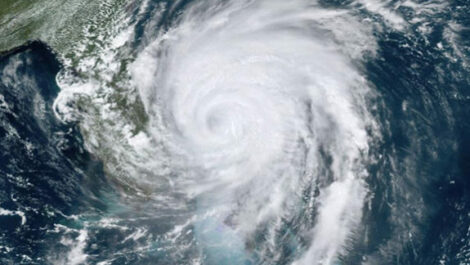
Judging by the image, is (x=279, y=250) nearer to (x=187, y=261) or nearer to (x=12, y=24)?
(x=187, y=261)

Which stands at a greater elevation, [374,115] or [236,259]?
[374,115]

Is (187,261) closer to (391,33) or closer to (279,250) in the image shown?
(279,250)

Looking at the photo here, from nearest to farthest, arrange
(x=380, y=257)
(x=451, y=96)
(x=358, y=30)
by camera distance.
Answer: (x=380, y=257), (x=451, y=96), (x=358, y=30)

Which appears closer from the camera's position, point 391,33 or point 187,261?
point 187,261

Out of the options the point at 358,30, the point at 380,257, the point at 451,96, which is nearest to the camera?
the point at 380,257

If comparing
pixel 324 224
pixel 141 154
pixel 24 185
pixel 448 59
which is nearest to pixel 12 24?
pixel 24 185

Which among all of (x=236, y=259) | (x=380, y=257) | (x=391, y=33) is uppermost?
(x=391, y=33)
